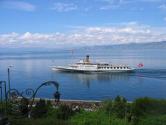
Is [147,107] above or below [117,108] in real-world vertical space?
above

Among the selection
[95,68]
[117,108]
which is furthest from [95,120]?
[95,68]

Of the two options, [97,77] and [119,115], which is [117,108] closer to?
[119,115]

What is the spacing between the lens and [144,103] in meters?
18.0

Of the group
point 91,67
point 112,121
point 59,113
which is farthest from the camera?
point 91,67

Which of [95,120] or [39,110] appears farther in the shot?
[39,110]

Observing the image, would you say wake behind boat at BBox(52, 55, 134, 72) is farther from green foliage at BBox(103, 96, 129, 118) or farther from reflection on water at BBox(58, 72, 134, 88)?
green foliage at BBox(103, 96, 129, 118)

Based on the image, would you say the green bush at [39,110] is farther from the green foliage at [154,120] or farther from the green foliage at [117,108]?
the green foliage at [154,120]

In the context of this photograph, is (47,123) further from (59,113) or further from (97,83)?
(97,83)

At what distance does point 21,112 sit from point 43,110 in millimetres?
1662

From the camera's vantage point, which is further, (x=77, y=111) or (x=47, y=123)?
(x=77, y=111)

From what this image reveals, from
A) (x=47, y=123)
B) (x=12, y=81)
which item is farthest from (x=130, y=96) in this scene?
(x=47, y=123)

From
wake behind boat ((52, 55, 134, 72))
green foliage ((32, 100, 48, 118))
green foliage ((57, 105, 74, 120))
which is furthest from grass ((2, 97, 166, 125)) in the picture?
wake behind boat ((52, 55, 134, 72))

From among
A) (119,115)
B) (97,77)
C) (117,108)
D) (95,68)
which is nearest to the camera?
(119,115)

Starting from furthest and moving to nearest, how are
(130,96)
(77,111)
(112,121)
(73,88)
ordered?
1. (73,88)
2. (130,96)
3. (77,111)
4. (112,121)
